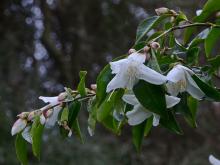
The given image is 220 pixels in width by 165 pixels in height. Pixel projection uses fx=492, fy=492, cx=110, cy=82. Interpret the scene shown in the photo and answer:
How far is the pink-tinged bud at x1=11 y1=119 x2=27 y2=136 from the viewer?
0.81 metres

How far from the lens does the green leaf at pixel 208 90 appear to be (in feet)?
2.34

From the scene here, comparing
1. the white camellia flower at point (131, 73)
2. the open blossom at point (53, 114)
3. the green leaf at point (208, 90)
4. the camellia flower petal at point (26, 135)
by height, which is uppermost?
the white camellia flower at point (131, 73)

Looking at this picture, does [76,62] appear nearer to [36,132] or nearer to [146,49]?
[36,132]

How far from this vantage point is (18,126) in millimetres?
814

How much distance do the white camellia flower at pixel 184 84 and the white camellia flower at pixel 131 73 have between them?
0.05m

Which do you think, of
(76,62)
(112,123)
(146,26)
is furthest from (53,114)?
(76,62)

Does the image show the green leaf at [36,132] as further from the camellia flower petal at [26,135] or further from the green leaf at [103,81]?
the green leaf at [103,81]

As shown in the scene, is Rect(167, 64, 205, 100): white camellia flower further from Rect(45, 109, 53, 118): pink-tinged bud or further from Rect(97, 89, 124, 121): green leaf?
Rect(45, 109, 53, 118): pink-tinged bud

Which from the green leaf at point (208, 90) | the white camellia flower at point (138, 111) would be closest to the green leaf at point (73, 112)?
the white camellia flower at point (138, 111)

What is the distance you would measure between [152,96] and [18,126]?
267mm

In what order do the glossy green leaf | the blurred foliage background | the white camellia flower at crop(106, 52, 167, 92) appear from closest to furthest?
1. the white camellia flower at crop(106, 52, 167, 92)
2. the glossy green leaf
3. the blurred foliage background

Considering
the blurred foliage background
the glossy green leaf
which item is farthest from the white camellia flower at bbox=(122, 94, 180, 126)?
the blurred foliage background

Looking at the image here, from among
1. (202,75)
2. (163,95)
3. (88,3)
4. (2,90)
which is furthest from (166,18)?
(88,3)

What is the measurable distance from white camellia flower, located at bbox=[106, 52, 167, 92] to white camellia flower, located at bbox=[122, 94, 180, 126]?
4cm
